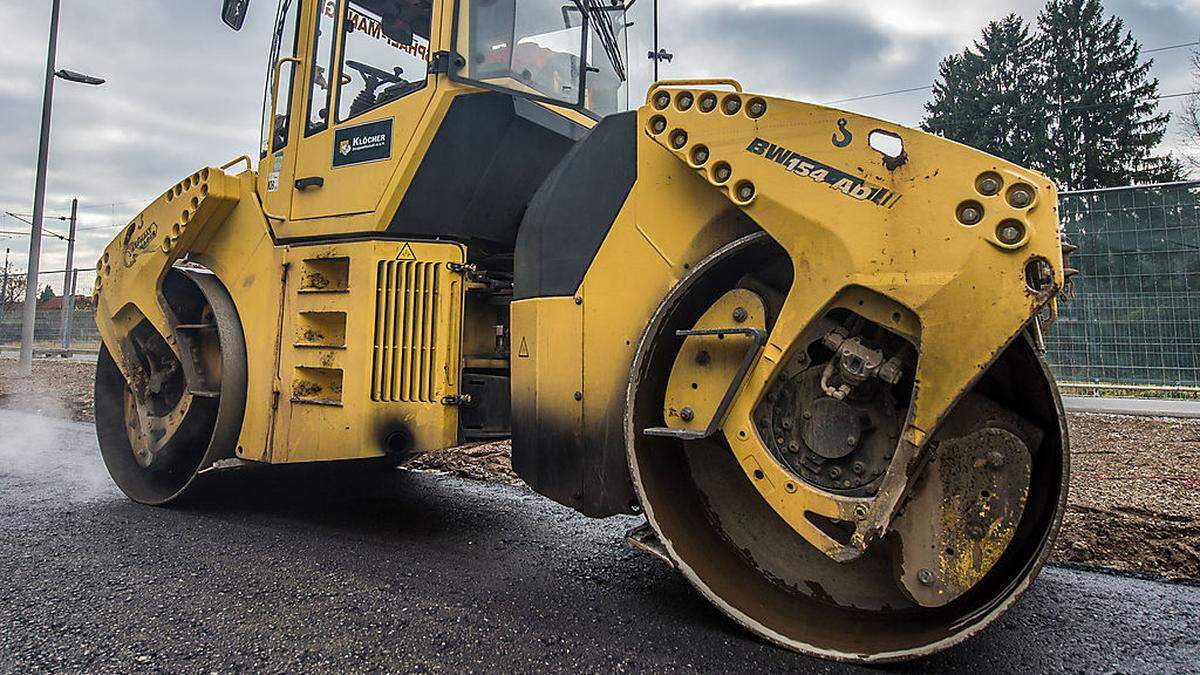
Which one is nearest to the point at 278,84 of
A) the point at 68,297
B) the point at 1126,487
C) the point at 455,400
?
the point at 455,400

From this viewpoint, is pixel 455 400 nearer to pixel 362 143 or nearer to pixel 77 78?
pixel 362 143

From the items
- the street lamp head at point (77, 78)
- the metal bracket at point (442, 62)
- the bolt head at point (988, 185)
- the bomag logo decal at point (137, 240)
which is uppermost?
the street lamp head at point (77, 78)

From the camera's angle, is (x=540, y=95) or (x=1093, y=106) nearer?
(x=540, y=95)

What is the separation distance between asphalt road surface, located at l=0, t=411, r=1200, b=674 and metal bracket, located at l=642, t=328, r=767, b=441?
65cm

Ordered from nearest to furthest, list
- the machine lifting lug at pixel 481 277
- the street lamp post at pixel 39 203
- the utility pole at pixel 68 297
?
the machine lifting lug at pixel 481 277 → the street lamp post at pixel 39 203 → the utility pole at pixel 68 297

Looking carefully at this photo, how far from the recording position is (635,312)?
2.63m

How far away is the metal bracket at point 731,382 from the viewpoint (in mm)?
2287

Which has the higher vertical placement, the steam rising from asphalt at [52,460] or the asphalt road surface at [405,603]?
the steam rising from asphalt at [52,460]

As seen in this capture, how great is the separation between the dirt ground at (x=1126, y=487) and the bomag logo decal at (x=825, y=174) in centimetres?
219

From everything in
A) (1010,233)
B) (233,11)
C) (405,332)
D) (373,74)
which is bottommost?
A: (405,332)

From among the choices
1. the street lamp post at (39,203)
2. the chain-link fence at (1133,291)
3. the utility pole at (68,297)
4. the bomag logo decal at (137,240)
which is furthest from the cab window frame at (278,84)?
the utility pole at (68,297)

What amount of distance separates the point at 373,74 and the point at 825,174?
2606mm

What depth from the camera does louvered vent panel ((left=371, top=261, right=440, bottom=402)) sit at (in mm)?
3330

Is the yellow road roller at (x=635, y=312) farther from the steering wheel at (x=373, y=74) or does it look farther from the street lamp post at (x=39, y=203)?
the street lamp post at (x=39, y=203)
